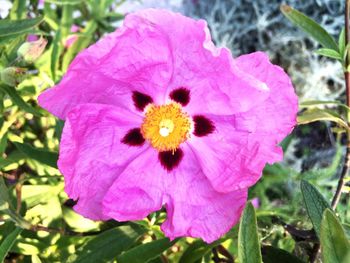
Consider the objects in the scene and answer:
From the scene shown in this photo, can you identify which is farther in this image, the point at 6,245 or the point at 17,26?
the point at 17,26

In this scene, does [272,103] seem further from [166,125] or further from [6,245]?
[6,245]

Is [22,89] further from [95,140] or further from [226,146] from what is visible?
[226,146]

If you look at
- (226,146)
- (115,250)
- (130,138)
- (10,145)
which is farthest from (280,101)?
(10,145)

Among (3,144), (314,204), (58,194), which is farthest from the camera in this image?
(58,194)

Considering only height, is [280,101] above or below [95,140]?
above

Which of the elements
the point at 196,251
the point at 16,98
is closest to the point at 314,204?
the point at 196,251

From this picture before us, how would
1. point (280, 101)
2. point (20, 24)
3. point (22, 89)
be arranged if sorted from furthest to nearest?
1. point (22, 89)
2. point (20, 24)
3. point (280, 101)

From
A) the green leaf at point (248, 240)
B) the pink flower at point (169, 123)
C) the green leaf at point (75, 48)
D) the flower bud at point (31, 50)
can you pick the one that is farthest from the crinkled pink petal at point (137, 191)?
the green leaf at point (75, 48)

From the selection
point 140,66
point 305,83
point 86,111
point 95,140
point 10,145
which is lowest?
point 305,83
